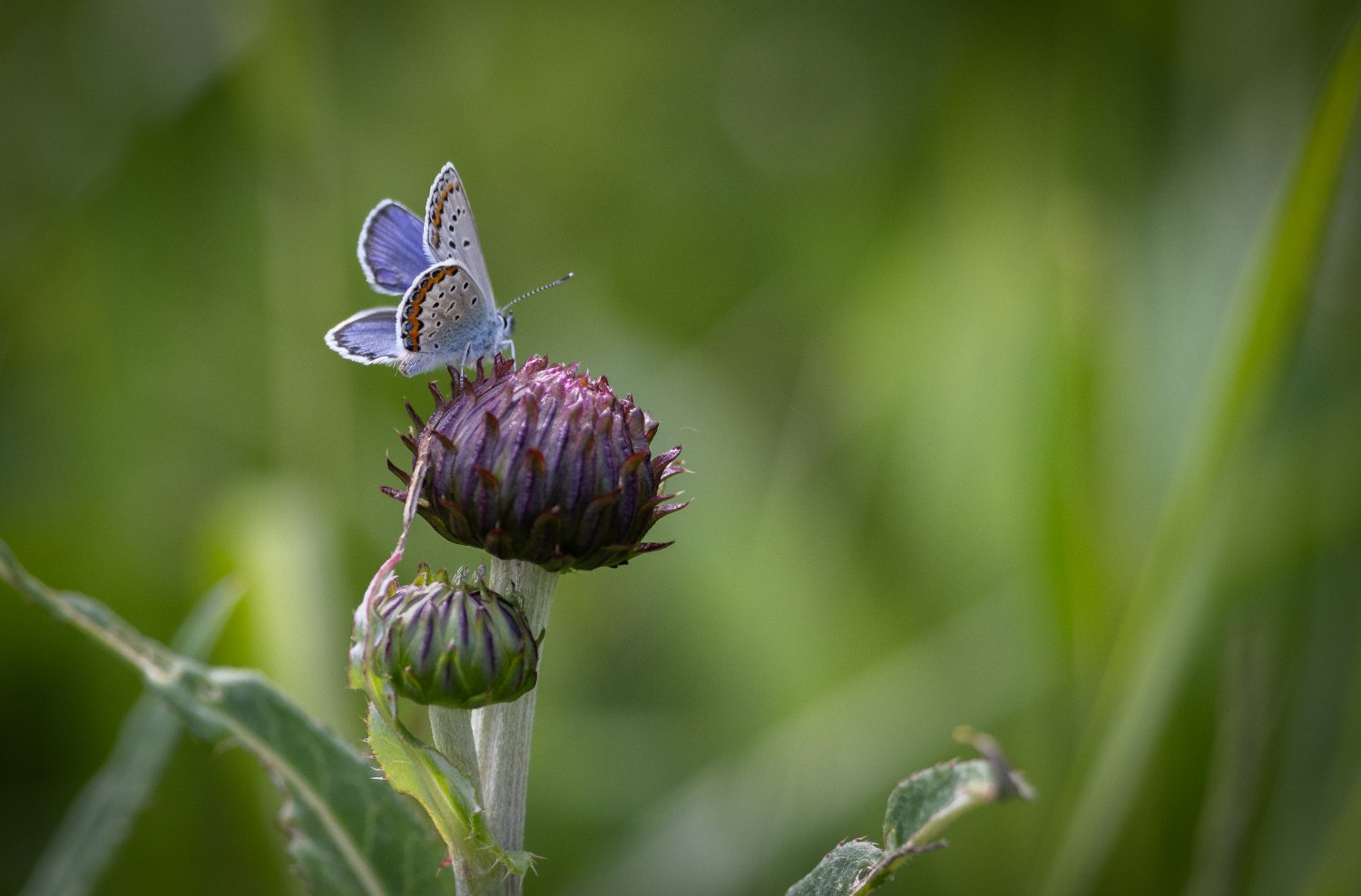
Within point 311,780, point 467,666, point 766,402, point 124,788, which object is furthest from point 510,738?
point 766,402

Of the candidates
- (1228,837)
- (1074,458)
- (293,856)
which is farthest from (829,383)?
(293,856)

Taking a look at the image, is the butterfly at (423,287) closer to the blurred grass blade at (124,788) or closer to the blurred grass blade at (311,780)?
the blurred grass blade at (124,788)

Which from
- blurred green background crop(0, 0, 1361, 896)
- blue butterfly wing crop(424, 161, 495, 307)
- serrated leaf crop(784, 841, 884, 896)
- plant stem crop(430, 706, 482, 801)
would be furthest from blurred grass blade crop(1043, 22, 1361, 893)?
blue butterfly wing crop(424, 161, 495, 307)

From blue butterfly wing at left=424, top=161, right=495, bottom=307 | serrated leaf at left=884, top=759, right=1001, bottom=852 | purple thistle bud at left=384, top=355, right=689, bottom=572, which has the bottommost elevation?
serrated leaf at left=884, top=759, right=1001, bottom=852

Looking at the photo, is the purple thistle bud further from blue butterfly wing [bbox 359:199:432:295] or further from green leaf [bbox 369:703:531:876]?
blue butterfly wing [bbox 359:199:432:295]

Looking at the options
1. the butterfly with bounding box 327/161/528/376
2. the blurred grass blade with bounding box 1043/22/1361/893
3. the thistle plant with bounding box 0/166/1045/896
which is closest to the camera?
the thistle plant with bounding box 0/166/1045/896

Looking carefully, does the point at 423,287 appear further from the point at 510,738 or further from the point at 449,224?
the point at 510,738
